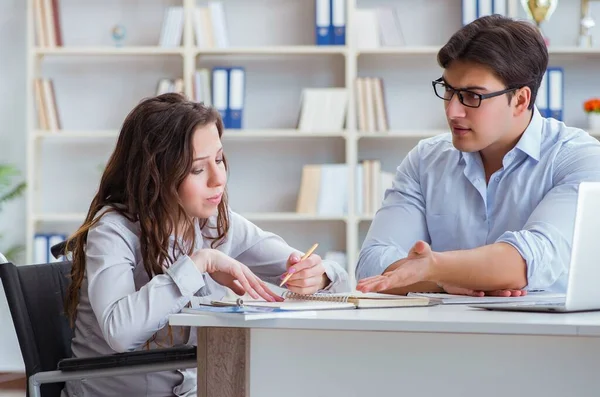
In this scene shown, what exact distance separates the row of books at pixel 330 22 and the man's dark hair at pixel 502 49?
2.32 meters

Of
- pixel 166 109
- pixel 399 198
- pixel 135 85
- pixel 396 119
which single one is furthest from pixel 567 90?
pixel 166 109

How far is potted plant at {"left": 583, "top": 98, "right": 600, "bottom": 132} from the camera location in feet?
14.4

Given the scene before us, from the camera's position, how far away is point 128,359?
1491 millimetres

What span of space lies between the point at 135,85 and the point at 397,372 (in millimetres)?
3638

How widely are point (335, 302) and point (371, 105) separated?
3.06m

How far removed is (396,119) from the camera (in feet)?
15.5

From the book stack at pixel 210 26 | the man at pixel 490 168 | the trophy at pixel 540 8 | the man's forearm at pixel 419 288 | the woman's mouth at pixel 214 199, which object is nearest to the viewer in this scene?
the woman's mouth at pixel 214 199

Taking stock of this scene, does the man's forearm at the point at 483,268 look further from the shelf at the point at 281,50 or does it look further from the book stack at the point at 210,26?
the book stack at the point at 210,26

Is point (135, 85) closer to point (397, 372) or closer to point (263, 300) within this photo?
point (263, 300)

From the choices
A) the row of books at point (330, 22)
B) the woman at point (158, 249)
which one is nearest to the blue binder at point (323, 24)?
the row of books at point (330, 22)

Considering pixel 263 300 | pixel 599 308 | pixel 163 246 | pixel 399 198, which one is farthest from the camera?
pixel 399 198

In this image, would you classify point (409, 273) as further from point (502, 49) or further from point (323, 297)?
point (502, 49)

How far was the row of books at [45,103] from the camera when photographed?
4512 mm

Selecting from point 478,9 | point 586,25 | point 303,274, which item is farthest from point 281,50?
point 303,274
